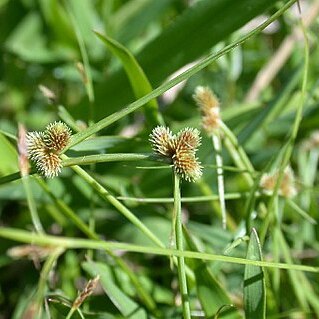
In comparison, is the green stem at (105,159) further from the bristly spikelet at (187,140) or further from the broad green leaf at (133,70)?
the broad green leaf at (133,70)

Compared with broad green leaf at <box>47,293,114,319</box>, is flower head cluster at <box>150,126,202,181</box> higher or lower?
higher

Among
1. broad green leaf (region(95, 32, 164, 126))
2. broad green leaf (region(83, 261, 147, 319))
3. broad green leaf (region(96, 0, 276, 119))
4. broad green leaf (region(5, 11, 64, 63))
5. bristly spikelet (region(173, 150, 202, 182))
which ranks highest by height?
broad green leaf (region(5, 11, 64, 63))

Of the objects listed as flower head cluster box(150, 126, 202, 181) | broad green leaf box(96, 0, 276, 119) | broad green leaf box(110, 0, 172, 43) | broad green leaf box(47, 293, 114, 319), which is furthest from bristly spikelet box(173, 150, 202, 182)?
broad green leaf box(110, 0, 172, 43)

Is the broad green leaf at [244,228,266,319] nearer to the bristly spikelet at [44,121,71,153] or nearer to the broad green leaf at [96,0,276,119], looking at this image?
the bristly spikelet at [44,121,71,153]

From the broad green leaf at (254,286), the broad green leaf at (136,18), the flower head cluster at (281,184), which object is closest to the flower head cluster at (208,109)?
the flower head cluster at (281,184)

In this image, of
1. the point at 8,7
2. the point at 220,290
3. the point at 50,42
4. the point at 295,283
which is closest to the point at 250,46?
the point at 50,42

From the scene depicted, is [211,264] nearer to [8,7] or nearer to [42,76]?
[42,76]
